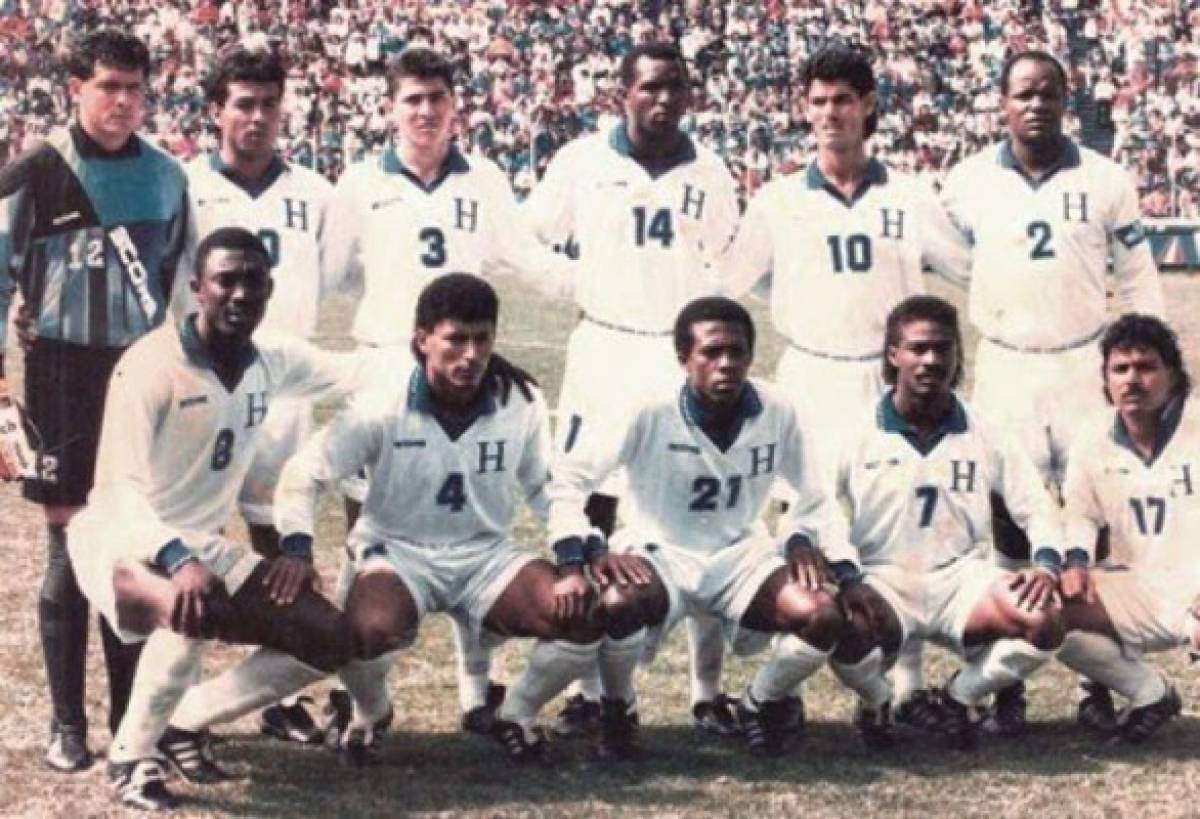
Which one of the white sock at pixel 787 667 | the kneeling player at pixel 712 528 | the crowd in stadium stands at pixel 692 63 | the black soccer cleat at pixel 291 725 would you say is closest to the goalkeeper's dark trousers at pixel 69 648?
A: the black soccer cleat at pixel 291 725

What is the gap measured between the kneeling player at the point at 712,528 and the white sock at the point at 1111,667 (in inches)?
29.4

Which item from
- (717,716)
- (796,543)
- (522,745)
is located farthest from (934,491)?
(522,745)

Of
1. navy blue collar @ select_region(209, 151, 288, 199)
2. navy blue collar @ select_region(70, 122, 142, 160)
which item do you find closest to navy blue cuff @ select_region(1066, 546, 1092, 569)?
navy blue collar @ select_region(209, 151, 288, 199)

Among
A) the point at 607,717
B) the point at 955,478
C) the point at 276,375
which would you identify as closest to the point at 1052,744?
the point at 955,478

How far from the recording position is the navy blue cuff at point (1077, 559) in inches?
224

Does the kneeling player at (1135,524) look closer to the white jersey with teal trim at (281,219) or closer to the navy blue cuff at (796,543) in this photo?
the navy blue cuff at (796,543)

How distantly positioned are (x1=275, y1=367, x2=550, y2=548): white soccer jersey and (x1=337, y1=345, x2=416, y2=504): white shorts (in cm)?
60

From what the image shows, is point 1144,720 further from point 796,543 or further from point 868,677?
point 796,543

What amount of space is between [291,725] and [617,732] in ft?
3.19

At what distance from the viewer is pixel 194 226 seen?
18.9 feet

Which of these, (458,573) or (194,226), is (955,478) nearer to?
(458,573)

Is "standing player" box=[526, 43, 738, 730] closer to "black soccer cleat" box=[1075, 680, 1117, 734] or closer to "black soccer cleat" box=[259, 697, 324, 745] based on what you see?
"black soccer cleat" box=[259, 697, 324, 745]

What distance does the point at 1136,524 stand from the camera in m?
5.82

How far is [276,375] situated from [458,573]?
30.0 inches
